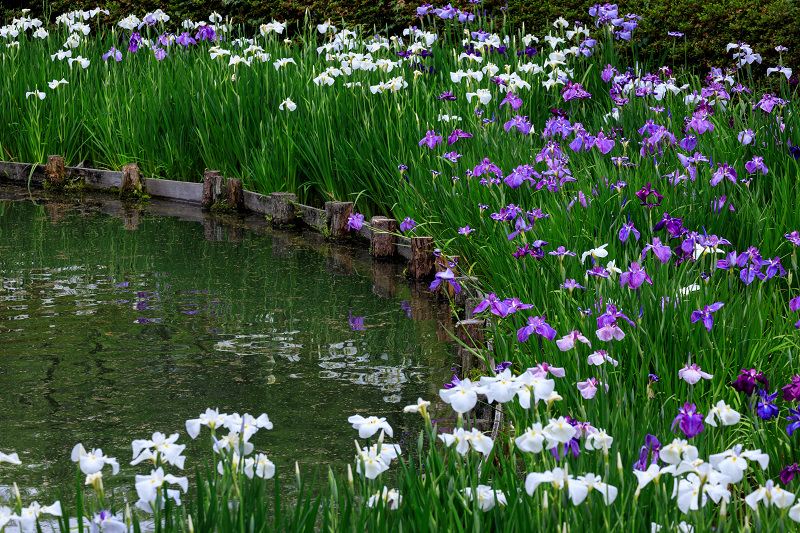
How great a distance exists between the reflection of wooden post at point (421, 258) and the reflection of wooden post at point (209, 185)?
2519 mm

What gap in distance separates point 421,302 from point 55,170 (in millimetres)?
4676

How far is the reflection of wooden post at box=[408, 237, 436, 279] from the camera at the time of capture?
5277 millimetres

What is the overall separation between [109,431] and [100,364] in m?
0.73

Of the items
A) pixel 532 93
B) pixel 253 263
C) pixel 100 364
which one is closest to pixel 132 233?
pixel 253 263

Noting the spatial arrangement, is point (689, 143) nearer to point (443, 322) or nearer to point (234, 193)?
point (443, 322)

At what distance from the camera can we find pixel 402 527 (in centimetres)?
194

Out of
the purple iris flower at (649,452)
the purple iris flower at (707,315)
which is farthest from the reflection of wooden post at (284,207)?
the purple iris flower at (649,452)

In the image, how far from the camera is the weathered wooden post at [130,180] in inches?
303

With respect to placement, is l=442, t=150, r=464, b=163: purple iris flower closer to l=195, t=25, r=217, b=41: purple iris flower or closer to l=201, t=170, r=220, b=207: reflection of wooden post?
l=201, t=170, r=220, b=207: reflection of wooden post

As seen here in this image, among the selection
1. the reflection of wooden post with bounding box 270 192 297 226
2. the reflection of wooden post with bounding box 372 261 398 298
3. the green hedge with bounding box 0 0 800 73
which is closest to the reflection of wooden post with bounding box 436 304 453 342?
the reflection of wooden post with bounding box 372 261 398 298

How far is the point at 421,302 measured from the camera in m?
4.97

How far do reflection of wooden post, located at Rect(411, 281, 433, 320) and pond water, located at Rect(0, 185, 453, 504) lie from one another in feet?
0.05

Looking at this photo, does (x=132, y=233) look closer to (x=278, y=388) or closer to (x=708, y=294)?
(x=278, y=388)

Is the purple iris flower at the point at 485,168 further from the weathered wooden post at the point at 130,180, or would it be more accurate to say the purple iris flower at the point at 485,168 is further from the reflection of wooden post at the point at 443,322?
the weathered wooden post at the point at 130,180
